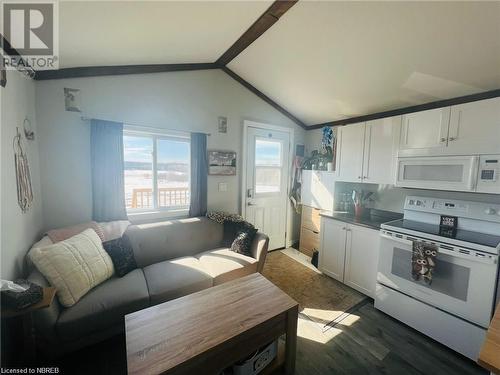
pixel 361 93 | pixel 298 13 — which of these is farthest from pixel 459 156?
pixel 298 13

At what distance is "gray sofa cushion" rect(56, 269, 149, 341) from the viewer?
4.55 ft

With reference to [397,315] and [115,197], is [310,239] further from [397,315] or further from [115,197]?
[115,197]

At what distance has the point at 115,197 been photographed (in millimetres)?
2230

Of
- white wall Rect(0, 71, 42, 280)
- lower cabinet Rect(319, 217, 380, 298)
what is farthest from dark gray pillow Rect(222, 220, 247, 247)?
white wall Rect(0, 71, 42, 280)

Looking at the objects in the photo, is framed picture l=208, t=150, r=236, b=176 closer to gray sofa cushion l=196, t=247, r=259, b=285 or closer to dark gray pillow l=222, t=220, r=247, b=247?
dark gray pillow l=222, t=220, r=247, b=247

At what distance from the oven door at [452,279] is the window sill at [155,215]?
246 centimetres

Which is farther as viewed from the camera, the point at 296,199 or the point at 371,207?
the point at 296,199

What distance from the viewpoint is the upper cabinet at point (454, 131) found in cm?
173

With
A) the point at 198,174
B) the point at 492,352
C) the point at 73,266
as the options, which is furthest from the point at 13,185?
the point at 492,352

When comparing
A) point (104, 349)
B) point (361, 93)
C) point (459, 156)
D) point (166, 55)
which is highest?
point (166, 55)

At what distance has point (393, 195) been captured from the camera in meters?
2.70

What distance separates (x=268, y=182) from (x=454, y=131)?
2306mm

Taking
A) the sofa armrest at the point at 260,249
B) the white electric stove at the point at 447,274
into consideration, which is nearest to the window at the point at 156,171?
the sofa armrest at the point at 260,249

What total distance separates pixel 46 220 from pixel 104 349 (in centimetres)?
135
